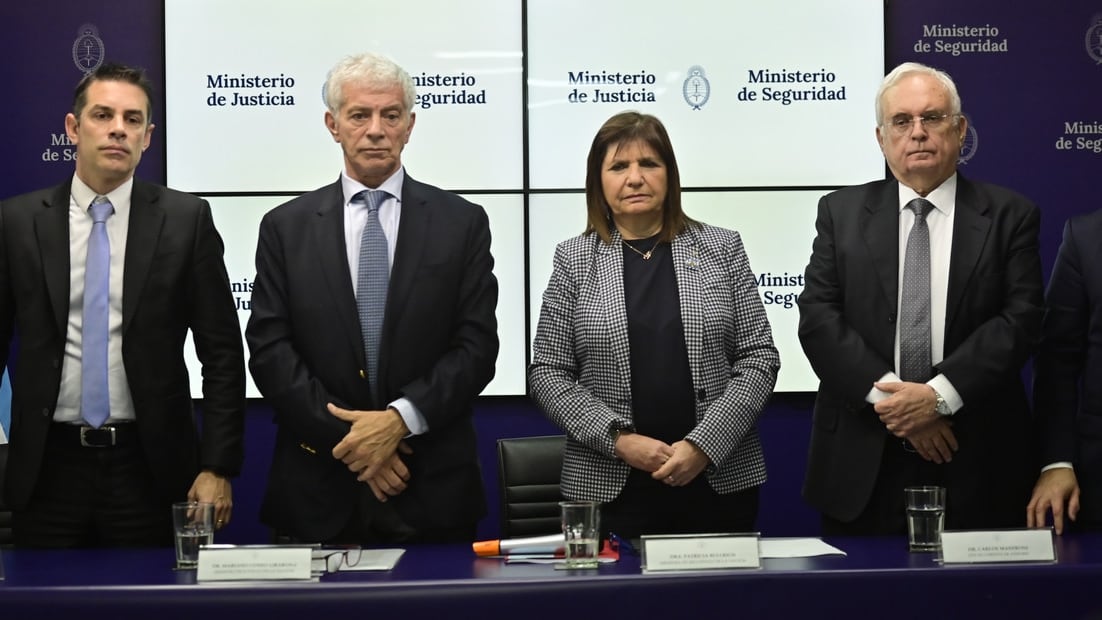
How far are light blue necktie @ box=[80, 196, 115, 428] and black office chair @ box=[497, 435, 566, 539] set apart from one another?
1.28m

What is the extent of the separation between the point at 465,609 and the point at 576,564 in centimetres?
25

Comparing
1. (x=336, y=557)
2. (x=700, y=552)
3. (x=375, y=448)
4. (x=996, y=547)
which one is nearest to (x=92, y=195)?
(x=375, y=448)

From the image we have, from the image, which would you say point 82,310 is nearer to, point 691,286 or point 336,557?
point 336,557

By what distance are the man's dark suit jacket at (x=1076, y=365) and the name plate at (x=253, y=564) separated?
176cm

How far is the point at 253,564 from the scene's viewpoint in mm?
1891

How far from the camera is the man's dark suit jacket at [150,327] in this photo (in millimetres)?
2658

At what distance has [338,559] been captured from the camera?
2002 millimetres

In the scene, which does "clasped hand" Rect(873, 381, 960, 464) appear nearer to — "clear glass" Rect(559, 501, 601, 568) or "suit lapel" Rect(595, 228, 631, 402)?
"suit lapel" Rect(595, 228, 631, 402)

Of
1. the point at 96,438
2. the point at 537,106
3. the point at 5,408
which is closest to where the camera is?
the point at 96,438

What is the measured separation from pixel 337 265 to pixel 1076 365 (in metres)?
1.81

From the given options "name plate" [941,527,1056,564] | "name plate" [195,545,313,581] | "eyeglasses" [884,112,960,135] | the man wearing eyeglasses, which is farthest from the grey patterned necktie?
"name plate" [195,545,313,581]

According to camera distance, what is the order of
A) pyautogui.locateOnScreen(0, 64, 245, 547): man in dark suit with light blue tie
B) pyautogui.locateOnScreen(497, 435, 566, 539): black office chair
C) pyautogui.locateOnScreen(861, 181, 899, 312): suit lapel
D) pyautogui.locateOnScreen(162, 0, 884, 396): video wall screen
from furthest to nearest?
1. pyautogui.locateOnScreen(162, 0, 884, 396): video wall screen
2. pyautogui.locateOnScreen(497, 435, 566, 539): black office chair
3. pyautogui.locateOnScreen(861, 181, 899, 312): suit lapel
4. pyautogui.locateOnScreen(0, 64, 245, 547): man in dark suit with light blue tie

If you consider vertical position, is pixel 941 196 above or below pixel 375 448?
above

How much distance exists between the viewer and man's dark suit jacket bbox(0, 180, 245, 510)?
2.66m
